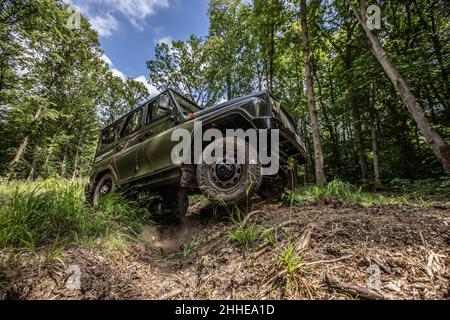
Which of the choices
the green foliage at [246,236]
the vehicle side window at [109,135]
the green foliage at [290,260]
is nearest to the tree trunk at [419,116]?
the green foliage at [246,236]

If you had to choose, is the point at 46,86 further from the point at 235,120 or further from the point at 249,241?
the point at 249,241

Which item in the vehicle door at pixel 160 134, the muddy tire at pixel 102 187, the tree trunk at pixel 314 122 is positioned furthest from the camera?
the tree trunk at pixel 314 122

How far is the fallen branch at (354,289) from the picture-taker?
1.18 meters

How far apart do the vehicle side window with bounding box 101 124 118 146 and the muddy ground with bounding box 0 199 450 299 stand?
142 inches

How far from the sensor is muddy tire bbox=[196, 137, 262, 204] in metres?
2.71

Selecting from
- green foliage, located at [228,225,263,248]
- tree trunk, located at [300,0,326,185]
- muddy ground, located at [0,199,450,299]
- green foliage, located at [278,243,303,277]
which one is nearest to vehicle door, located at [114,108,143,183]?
muddy ground, located at [0,199,450,299]

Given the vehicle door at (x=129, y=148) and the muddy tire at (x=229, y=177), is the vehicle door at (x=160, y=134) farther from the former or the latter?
the muddy tire at (x=229, y=177)

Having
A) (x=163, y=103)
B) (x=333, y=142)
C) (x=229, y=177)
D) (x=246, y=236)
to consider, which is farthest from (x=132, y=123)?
(x=333, y=142)

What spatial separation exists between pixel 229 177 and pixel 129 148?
8.06ft

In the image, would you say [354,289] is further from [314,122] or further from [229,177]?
[314,122]

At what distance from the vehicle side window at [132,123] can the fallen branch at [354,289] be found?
4.08m

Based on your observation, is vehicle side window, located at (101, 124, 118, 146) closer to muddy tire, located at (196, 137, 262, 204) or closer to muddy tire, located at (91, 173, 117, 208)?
muddy tire, located at (91, 173, 117, 208)

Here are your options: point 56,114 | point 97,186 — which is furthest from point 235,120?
point 56,114
